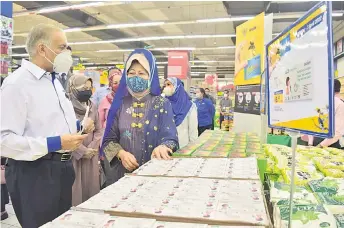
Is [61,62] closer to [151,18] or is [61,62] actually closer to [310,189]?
[310,189]

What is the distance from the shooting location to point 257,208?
42.6 inches

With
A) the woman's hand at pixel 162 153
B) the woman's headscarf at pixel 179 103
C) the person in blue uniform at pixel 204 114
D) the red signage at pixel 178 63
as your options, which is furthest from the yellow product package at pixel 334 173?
the red signage at pixel 178 63

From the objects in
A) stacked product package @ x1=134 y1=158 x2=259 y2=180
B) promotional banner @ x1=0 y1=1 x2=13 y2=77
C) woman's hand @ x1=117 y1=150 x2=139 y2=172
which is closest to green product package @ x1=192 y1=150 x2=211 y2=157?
stacked product package @ x1=134 y1=158 x2=259 y2=180

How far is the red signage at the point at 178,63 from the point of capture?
10.2 m

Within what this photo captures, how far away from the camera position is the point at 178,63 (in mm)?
10617

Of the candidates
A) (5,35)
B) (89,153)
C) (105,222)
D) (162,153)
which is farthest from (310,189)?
(5,35)

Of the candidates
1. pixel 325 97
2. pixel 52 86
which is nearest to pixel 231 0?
pixel 52 86

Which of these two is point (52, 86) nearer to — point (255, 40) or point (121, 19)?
point (255, 40)

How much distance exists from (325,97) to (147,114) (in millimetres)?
1394

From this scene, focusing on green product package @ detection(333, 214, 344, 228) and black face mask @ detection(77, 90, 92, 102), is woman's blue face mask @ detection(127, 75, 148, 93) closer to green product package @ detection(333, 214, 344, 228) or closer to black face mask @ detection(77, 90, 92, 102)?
black face mask @ detection(77, 90, 92, 102)

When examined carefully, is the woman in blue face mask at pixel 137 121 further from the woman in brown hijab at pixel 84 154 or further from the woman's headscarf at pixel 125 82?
the woman in brown hijab at pixel 84 154

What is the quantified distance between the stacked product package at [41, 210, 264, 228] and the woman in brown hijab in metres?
2.03

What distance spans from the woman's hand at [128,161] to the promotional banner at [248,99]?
230 centimetres

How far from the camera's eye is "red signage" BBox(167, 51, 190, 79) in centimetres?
1018
